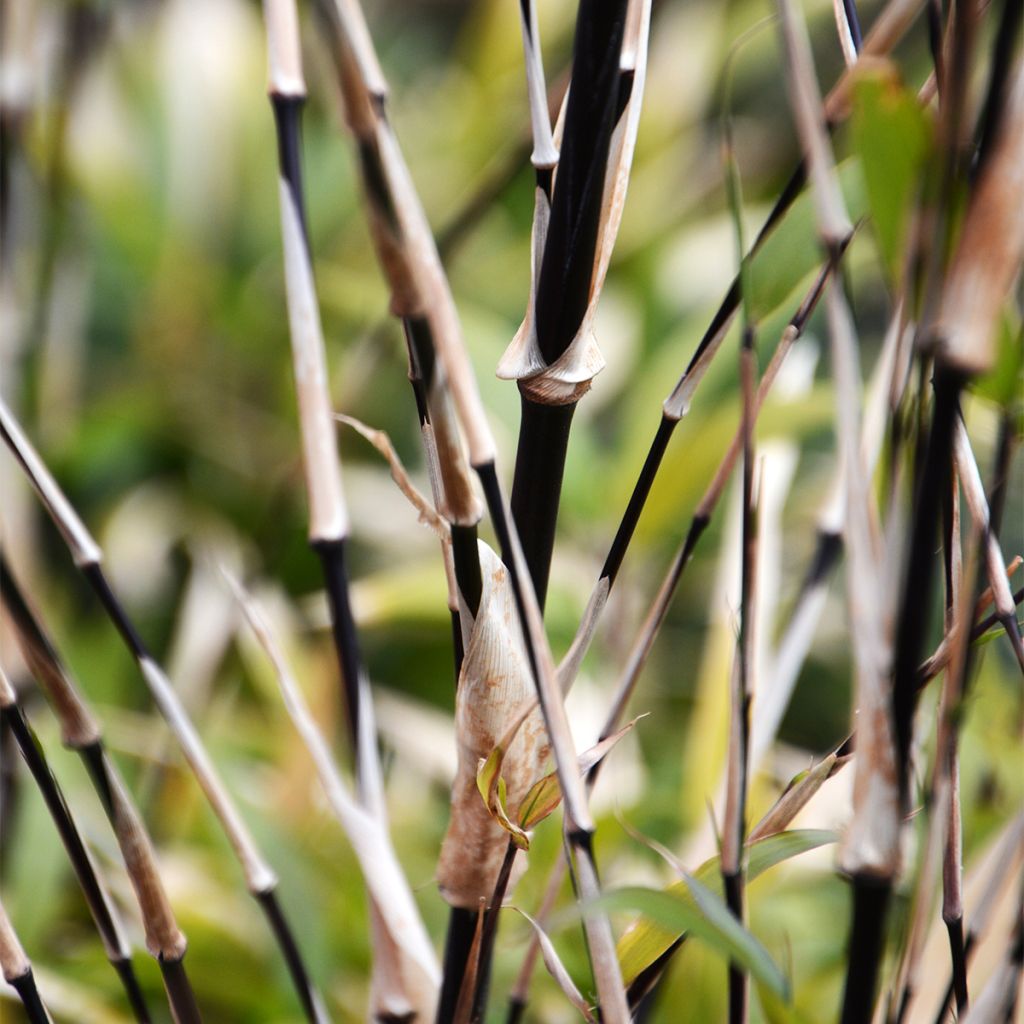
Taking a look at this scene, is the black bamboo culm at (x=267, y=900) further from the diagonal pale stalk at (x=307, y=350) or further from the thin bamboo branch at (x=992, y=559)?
the thin bamboo branch at (x=992, y=559)

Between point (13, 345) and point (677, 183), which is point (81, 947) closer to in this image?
point (13, 345)

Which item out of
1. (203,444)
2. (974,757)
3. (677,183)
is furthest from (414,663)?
(677,183)

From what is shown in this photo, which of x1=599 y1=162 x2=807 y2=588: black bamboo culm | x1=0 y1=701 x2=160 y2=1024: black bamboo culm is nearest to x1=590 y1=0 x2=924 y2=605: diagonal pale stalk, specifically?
x1=599 y1=162 x2=807 y2=588: black bamboo culm

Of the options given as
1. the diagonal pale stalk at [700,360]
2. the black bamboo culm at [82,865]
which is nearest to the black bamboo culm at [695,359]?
the diagonal pale stalk at [700,360]

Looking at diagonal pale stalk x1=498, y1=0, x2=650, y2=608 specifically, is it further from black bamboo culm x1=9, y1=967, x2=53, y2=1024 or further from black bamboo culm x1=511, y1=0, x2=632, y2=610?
black bamboo culm x1=9, y1=967, x2=53, y2=1024

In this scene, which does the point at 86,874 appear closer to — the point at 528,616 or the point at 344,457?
the point at 528,616

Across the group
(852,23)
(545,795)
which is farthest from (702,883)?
(852,23)
